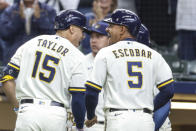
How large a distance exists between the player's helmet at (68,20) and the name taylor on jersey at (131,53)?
0.66 meters

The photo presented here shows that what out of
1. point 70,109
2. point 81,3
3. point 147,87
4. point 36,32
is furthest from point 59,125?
point 81,3

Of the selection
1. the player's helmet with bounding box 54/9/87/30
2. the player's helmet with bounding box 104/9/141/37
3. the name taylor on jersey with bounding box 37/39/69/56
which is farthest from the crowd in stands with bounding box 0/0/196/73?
the name taylor on jersey with bounding box 37/39/69/56

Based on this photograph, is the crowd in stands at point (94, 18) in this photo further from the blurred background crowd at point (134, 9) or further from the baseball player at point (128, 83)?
the baseball player at point (128, 83)

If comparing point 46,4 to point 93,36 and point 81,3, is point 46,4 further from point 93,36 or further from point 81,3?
point 93,36

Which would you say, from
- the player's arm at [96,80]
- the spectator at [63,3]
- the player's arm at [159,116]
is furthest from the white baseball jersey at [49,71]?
the spectator at [63,3]

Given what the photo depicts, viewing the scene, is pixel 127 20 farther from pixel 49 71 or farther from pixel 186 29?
pixel 186 29

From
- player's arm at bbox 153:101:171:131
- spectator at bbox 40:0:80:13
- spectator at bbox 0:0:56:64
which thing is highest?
spectator at bbox 40:0:80:13

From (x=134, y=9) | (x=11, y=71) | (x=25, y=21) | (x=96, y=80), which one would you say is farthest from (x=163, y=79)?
(x=134, y=9)

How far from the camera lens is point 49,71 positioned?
427 centimetres

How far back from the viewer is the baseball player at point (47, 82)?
420 centimetres

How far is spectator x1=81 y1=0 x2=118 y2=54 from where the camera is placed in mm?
7230

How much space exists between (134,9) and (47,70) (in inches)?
164

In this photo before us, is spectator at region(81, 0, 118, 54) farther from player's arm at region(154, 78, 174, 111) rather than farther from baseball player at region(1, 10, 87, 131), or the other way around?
player's arm at region(154, 78, 174, 111)

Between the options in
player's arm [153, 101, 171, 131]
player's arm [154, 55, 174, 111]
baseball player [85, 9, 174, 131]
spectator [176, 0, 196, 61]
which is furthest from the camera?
spectator [176, 0, 196, 61]
